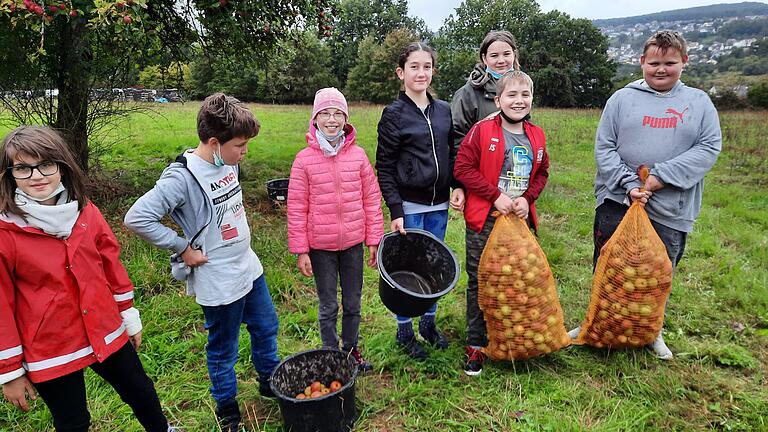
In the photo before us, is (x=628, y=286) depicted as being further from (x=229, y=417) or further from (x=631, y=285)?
(x=229, y=417)

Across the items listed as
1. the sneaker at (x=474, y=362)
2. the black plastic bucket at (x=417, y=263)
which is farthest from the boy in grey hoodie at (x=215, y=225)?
the sneaker at (x=474, y=362)

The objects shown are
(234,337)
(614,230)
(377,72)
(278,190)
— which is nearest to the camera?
(234,337)

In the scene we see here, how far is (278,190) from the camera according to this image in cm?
605

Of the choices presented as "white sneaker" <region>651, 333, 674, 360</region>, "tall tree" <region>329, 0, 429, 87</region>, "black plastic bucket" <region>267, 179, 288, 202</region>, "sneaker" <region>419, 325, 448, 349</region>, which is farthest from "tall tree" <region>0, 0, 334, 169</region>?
"tall tree" <region>329, 0, 429, 87</region>

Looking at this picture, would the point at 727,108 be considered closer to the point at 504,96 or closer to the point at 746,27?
the point at 504,96

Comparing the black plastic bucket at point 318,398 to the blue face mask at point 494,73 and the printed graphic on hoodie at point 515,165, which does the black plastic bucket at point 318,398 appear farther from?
the blue face mask at point 494,73

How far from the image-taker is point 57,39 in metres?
4.82

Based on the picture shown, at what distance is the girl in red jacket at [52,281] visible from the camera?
173 centimetres

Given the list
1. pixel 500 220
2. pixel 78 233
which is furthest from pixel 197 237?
pixel 500 220

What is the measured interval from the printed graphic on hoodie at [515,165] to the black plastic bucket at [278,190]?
12.2 feet

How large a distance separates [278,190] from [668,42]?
14.7ft

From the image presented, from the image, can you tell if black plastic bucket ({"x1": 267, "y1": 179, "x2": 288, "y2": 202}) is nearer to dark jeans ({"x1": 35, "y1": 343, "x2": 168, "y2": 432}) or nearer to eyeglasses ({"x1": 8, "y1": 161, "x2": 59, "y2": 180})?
dark jeans ({"x1": 35, "y1": 343, "x2": 168, "y2": 432})

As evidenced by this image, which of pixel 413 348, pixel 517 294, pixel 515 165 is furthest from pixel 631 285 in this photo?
pixel 413 348

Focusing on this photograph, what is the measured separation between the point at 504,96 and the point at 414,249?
1.04 m
